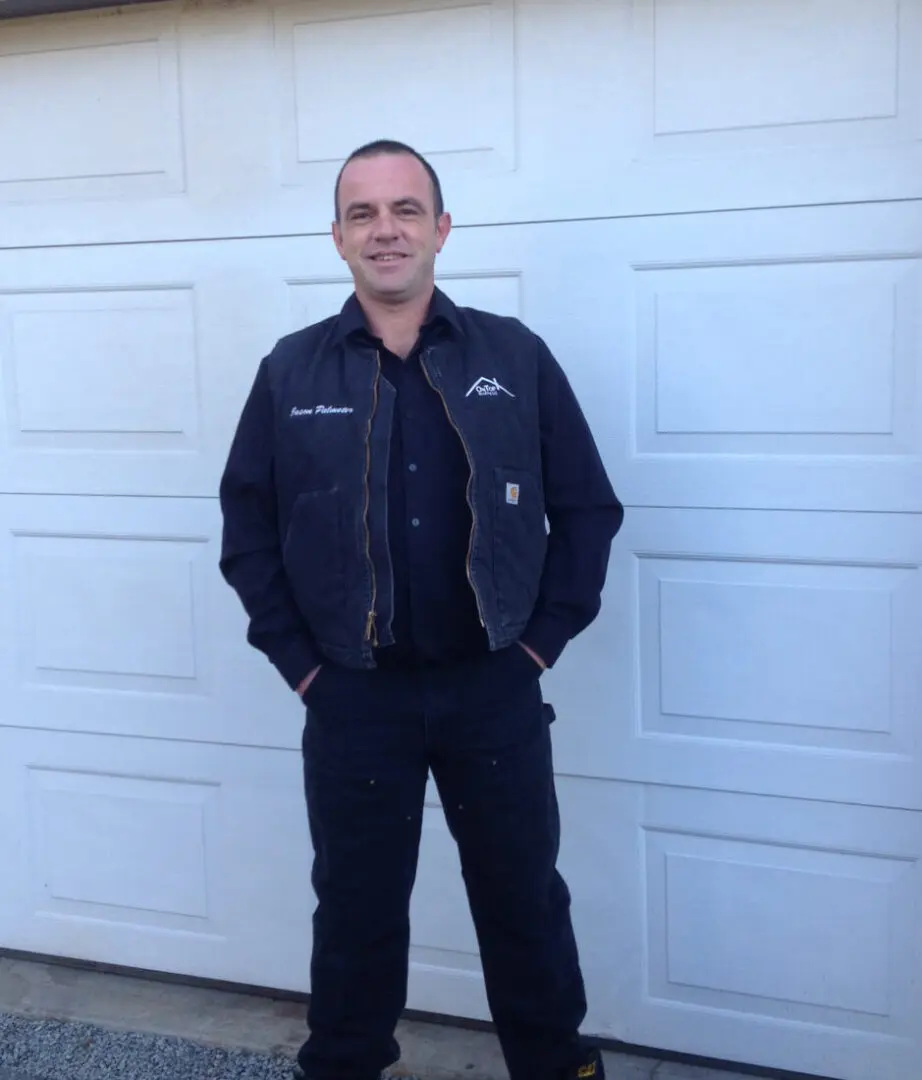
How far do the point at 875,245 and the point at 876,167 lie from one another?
0.15m

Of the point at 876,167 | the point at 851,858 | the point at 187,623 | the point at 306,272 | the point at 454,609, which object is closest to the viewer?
the point at 454,609

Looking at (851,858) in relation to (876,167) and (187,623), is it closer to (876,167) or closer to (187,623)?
(876,167)

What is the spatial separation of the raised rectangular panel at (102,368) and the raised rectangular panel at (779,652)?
1226 mm

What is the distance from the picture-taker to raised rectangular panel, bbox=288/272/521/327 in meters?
2.76

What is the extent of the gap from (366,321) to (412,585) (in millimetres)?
509

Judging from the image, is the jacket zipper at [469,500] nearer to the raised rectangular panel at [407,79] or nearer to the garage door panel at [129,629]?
the raised rectangular panel at [407,79]

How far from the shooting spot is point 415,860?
2.46 m

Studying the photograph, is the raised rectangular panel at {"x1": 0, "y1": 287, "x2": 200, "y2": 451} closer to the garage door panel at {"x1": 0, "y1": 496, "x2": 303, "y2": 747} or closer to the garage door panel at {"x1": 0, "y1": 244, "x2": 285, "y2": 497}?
the garage door panel at {"x1": 0, "y1": 244, "x2": 285, "y2": 497}

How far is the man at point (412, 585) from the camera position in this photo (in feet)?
7.45

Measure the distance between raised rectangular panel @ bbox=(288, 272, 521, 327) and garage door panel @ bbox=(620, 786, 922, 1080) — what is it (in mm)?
1165

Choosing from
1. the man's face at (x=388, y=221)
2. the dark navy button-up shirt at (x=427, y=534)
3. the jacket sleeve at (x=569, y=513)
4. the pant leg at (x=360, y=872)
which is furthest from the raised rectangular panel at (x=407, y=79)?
the pant leg at (x=360, y=872)

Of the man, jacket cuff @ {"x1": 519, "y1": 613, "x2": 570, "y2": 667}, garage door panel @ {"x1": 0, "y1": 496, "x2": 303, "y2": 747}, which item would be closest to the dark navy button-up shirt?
the man

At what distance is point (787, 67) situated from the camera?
2.50 metres

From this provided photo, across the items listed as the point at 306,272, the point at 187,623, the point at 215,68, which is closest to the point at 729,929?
the point at 187,623
